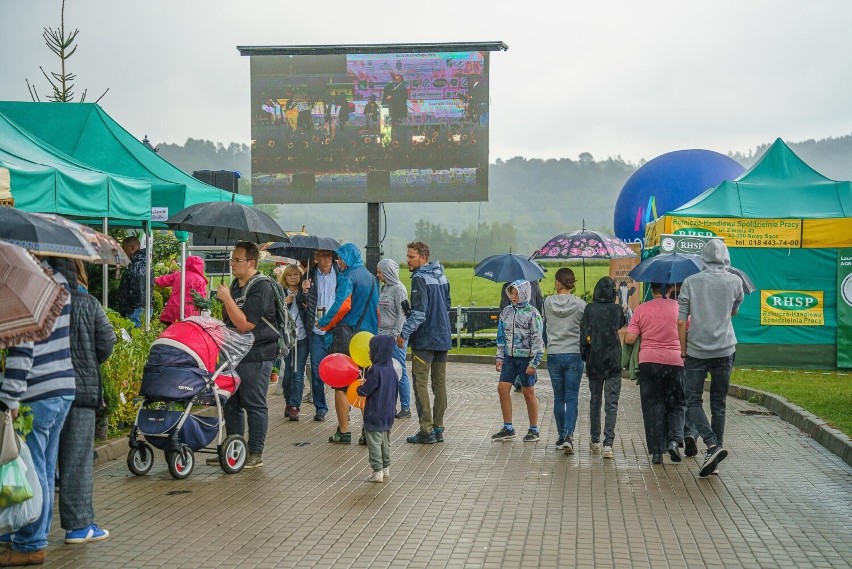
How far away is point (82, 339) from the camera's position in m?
7.30

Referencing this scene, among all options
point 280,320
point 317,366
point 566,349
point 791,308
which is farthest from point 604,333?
point 791,308

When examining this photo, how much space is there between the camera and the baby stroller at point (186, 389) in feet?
31.5

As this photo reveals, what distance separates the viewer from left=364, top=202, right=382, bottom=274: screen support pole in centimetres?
2988

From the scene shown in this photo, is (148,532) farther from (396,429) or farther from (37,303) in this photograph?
(396,429)

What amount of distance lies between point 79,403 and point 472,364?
17829 mm

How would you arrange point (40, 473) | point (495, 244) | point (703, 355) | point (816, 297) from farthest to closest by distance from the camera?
point (495, 244) → point (816, 297) → point (703, 355) → point (40, 473)

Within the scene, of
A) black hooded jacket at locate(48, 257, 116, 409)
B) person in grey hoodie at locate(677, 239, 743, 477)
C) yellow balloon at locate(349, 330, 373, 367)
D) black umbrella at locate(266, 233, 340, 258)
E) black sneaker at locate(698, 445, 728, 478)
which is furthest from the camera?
black umbrella at locate(266, 233, 340, 258)

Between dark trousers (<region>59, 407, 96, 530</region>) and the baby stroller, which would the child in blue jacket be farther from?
dark trousers (<region>59, 407, 96, 530</region>)

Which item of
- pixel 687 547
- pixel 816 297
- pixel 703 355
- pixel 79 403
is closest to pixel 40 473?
pixel 79 403

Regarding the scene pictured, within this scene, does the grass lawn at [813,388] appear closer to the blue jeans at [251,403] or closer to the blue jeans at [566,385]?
the blue jeans at [566,385]

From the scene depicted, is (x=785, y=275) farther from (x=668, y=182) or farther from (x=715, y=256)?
(x=715, y=256)

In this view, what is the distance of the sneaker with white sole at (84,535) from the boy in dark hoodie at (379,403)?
9.14ft

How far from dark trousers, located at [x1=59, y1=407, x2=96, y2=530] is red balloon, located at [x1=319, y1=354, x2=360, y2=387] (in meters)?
3.95

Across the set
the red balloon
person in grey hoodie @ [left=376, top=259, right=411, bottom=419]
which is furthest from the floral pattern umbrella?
the red balloon
